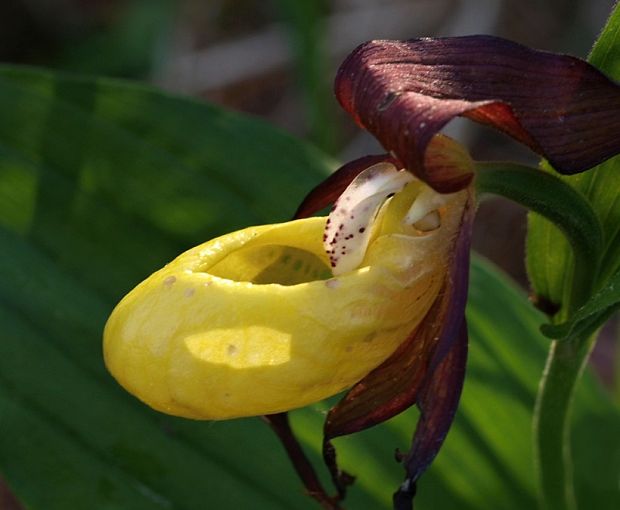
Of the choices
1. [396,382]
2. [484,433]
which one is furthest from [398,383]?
[484,433]

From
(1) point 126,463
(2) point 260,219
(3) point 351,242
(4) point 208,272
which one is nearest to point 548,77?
(3) point 351,242

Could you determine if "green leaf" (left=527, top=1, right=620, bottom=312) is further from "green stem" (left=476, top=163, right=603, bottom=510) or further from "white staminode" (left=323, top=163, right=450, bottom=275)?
"white staminode" (left=323, top=163, right=450, bottom=275)

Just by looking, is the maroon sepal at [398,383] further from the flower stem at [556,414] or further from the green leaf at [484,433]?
the green leaf at [484,433]

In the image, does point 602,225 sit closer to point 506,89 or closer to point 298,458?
point 506,89

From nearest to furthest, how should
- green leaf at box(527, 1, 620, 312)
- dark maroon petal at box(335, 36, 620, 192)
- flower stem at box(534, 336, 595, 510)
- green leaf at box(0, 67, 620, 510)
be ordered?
dark maroon petal at box(335, 36, 620, 192), green leaf at box(527, 1, 620, 312), flower stem at box(534, 336, 595, 510), green leaf at box(0, 67, 620, 510)

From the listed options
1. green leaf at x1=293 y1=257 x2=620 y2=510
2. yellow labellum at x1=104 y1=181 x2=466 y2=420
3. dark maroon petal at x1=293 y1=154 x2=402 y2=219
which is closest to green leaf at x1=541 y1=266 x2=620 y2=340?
yellow labellum at x1=104 y1=181 x2=466 y2=420
